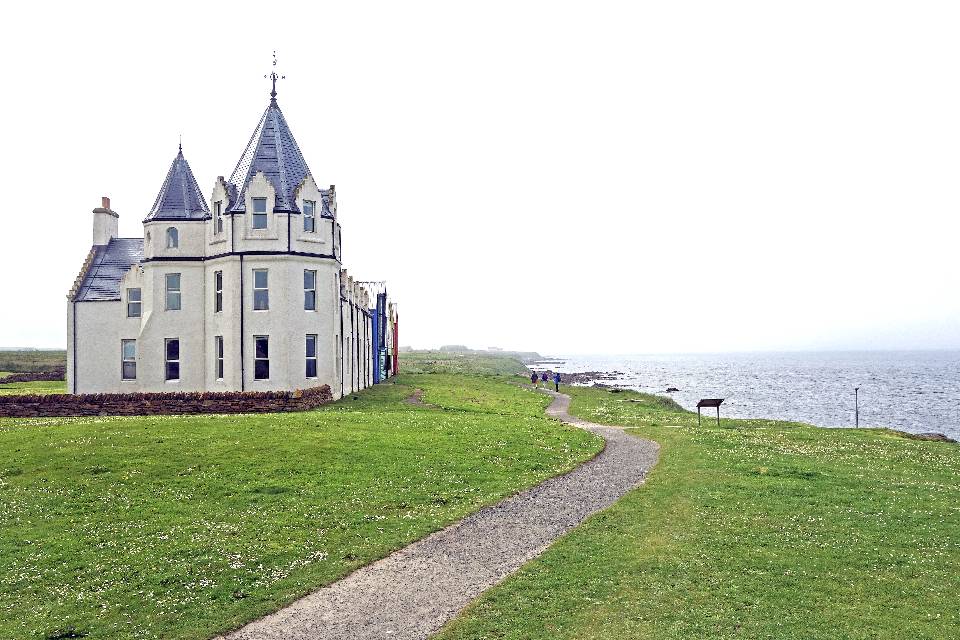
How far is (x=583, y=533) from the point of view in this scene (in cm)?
1611

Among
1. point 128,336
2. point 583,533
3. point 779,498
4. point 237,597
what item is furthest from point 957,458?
point 128,336

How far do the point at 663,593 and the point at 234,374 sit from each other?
113 feet

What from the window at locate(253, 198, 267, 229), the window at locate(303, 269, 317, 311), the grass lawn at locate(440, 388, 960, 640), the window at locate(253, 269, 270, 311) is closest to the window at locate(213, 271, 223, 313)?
the window at locate(253, 269, 270, 311)

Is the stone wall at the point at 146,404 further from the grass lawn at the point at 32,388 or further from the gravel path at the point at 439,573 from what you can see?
the gravel path at the point at 439,573

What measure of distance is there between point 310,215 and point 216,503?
27297 millimetres

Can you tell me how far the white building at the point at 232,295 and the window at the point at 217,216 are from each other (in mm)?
64

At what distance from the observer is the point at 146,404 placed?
36312mm

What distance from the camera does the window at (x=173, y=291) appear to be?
44.5 meters

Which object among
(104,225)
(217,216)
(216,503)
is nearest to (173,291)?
(217,216)

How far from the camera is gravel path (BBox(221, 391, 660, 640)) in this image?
1137cm

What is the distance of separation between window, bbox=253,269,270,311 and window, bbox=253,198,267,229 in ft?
9.26

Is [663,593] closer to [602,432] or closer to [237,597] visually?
[237,597]

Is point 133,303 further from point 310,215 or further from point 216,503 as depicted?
point 216,503

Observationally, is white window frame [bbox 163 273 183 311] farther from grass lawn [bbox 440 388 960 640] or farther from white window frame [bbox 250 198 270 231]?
grass lawn [bbox 440 388 960 640]
